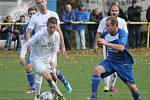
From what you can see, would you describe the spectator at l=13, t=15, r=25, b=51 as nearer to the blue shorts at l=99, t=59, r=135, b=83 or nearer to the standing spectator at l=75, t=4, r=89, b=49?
the standing spectator at l=75, t=4, r=89, b=49

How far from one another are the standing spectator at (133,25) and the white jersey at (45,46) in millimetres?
15331

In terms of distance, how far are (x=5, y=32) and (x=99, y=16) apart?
13.5 ft

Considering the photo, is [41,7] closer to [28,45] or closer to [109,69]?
[28,45]

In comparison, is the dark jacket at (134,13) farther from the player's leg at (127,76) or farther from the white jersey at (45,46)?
the player's leg at (127,76)

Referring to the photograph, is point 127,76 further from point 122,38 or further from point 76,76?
point 76,76

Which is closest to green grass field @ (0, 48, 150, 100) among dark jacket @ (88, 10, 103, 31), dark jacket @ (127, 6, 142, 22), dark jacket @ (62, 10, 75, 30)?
dark jacket @ (127, 6, 142, 22)

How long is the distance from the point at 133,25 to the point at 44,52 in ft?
→ 52.2

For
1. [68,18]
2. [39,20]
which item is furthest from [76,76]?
[68,18]

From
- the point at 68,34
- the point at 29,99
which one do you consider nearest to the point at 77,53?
the point at 68,34

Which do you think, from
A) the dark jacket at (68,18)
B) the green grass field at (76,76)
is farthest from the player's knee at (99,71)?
the dark jacket at (68,18)

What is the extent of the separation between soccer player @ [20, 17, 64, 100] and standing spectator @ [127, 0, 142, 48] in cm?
1532

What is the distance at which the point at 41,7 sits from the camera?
14.8 m

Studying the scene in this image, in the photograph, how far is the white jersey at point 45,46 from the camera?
44.9 ft

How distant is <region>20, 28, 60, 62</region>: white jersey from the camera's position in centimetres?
1367
